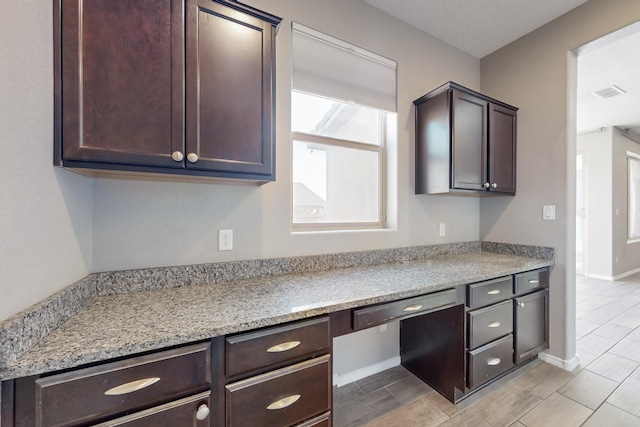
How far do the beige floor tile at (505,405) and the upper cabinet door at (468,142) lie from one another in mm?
1459

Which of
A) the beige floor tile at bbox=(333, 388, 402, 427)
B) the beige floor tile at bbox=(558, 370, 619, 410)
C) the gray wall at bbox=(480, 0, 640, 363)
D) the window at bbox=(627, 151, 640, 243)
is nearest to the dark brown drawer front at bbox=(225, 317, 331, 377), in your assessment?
the beige floor tile at bbox=(333, 388, 402, 427)

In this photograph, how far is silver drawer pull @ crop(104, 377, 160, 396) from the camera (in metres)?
0.79

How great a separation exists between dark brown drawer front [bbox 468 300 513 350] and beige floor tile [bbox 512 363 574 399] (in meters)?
0.39

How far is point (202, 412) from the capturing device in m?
0.90

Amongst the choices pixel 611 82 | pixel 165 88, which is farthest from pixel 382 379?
pixel 611 82

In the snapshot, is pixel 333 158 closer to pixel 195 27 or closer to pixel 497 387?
pixel 195 27

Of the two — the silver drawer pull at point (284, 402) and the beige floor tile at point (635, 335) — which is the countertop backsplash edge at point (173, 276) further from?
the beige floor tile at point (635, 335)

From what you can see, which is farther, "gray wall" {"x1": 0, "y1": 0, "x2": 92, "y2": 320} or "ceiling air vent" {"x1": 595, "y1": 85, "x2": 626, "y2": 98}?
"ceiling air vent" {"x1": 595, "y1": 85, "x2": 626, "y2": 98}

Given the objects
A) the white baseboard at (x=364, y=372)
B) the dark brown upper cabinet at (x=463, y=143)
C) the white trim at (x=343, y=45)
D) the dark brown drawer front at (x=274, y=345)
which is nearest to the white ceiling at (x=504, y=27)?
the white trim at (x=343, y=45)

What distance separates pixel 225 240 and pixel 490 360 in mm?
1905

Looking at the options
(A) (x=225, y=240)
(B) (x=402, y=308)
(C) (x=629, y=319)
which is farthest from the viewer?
(C) (x=629, y=319)

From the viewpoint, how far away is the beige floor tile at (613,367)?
2.00 m

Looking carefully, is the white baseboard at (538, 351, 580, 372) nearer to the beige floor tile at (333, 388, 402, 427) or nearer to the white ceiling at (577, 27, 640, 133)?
A: the beige floor tile at (333, 388, 402, 427)

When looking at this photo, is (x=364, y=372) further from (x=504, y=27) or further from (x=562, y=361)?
(x=504, y=27)
